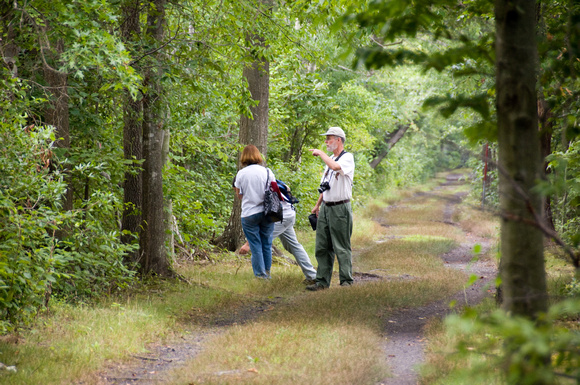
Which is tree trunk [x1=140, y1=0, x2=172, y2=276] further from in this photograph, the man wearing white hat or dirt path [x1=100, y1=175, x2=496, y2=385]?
the man wearing white hat

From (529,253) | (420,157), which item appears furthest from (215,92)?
(420,157)

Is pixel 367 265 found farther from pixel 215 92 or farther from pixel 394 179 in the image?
pixel 394 179

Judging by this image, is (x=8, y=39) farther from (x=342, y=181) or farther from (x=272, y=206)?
(x=342, y=181)

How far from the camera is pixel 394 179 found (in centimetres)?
4638

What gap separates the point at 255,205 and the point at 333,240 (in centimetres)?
138

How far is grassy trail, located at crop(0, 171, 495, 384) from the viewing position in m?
4.41

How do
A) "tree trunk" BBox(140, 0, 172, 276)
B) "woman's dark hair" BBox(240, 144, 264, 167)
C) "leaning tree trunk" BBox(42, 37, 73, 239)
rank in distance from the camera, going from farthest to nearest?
"woman's dark hair" BBox(240, 144, 264, 167) → "tree trunk" BBox(140, 0, 172, 276) → "leaning tree trunk" BBox(42, 37, 73, 239)

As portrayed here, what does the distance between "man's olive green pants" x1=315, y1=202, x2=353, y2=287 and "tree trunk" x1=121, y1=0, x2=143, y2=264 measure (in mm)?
2734

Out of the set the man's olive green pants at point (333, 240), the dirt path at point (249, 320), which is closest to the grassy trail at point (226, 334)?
the dirt path at point (249, 320)

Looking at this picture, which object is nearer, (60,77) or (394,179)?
(60,77)

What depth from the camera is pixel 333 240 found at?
8.34 meters

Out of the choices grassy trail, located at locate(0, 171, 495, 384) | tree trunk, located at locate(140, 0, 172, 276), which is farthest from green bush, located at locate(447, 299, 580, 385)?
tree trunk, located at locate(140, 0, 172, 276)

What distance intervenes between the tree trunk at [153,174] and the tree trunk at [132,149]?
10 cm

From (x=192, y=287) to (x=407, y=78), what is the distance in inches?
967
